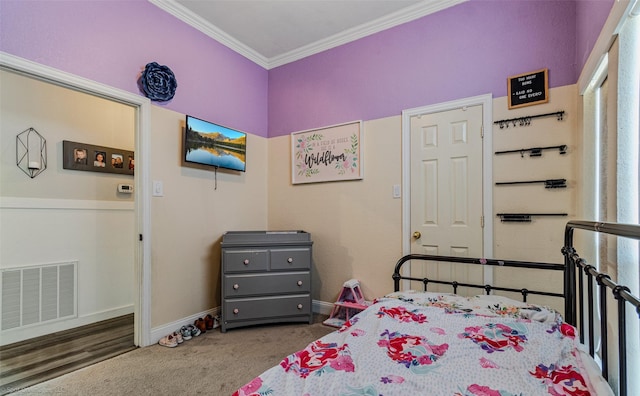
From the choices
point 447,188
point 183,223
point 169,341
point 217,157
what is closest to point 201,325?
point 169,341

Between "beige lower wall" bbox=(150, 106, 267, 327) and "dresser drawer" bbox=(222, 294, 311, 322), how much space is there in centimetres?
39

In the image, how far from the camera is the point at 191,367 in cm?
214

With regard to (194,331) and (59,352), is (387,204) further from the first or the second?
(59,352)

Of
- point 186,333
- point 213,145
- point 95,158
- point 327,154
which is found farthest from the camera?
point 327,154

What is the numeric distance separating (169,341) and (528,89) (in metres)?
3.37

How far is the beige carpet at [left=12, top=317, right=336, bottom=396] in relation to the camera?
1.89 meters

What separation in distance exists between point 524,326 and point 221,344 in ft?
6.97

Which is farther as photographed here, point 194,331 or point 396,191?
point 396,191

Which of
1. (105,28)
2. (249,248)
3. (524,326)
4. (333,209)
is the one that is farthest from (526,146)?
(105,28)

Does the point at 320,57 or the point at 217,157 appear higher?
the point at 320,57

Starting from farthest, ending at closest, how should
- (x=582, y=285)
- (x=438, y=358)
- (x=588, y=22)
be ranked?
(x=588, y=22), (x=582, y=285), (x=438, y=358)

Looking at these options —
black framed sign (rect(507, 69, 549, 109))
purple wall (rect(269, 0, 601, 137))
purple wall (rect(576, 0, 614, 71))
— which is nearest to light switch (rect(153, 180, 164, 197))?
purple wall (rect(269, 0, 601, 137))

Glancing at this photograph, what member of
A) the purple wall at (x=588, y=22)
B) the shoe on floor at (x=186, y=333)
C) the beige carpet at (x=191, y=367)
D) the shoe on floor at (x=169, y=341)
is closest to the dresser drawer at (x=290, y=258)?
the beige carpet at (x=191, y=367)

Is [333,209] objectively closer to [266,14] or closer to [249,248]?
[249,248]
